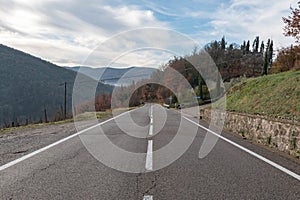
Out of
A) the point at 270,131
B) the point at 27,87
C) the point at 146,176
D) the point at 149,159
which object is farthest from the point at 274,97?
the point at 27,87

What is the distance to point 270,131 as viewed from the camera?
27.0 feet

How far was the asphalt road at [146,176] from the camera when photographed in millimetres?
3760

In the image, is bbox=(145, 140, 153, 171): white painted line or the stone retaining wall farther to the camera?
the stone retaining wall

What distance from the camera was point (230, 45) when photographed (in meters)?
90.6

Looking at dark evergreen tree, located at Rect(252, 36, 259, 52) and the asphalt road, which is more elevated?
dark evergreen tree, located at Rect(252, 36, 259, 52)

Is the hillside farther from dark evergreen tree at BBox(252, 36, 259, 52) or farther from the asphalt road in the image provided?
dark evergreen tree at BBox(252, 36, 259, 52)

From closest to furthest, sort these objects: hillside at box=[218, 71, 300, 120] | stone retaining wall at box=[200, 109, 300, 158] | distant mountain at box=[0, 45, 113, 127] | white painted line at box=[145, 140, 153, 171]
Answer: white painted line at box=[145, 140, 153, 171]
stone retaining wall at box=[200, 109, 300, 158]
hillside at box=[218, 71, 300, 120]
distant mountain at box=[0, 45, 113, 127]

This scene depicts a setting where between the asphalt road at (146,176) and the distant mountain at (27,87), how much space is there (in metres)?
77.6

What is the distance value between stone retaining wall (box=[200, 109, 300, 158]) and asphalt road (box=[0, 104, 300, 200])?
0.63m

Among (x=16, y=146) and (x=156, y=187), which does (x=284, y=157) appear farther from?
(x=16, y=146)

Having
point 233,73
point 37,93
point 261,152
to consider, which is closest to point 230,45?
point 233,73

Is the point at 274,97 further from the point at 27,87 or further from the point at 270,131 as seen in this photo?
the point at 27,87

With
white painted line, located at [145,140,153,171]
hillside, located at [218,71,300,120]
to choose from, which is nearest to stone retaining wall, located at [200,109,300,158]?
hillside, located at [218,71,300,120]

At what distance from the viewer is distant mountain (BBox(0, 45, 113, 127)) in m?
86.9
